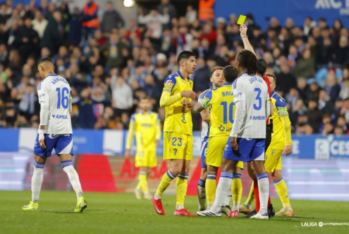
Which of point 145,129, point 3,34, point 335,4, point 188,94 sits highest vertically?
point 335,4

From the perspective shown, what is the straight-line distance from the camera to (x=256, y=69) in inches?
414

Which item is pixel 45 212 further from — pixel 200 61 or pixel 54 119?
pixel 200 61

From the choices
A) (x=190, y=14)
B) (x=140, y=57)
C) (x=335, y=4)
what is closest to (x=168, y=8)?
(x=190, y=14)

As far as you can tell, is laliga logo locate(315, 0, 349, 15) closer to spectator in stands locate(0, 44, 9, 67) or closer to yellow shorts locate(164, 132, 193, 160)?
spectator in stands locate(0, 44, 9, 67)

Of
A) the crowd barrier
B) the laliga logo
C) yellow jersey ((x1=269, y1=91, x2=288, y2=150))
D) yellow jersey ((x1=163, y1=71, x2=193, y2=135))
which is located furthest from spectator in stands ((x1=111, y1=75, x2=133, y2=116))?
yellow jersey ((x1=163, y1=71, x2=193, y2=135))

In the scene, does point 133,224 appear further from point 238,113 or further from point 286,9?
point 286,9

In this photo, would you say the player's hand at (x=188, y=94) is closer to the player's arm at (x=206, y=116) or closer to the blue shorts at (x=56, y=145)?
the player's arm at (x=206, y=116)

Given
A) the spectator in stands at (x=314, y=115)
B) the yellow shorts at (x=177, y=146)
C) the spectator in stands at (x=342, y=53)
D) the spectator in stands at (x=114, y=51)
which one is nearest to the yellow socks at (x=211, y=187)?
the yellow shorts at (x=177, y=146)

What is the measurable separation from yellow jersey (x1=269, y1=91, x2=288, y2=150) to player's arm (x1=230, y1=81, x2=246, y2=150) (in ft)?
8.03

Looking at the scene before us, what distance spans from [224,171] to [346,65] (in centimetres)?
1416

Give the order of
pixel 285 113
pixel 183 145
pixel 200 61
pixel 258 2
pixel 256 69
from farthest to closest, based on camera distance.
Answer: pixel 258 2 < pixel 200 61 < pixel 285 113 < pixel 183 145 < pixel 256 69

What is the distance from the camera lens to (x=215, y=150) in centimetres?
1123

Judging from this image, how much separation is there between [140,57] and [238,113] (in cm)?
1515

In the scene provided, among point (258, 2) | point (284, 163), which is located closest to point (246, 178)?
point (284, 163)
